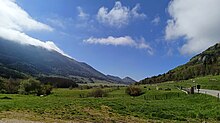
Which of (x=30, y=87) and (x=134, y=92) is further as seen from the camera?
(x=30, y=87)

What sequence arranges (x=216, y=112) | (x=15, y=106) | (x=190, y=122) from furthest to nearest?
(x=216, y=112) → (x=15, y=106) → (x=190, y=122)

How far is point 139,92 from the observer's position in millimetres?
97062

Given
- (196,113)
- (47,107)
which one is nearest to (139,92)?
(196,113)

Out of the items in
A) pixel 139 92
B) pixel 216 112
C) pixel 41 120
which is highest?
pixel 139 92

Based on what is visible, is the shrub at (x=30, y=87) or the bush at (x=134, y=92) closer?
the bush at (x=134, y=92)

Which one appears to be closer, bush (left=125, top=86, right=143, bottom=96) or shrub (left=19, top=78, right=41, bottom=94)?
bush (left=125, top=86, right=143, bottom=96)

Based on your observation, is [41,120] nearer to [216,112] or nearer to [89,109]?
[89,109]

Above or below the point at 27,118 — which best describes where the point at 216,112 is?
above

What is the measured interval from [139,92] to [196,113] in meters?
54.3

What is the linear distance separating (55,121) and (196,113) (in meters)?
21.5

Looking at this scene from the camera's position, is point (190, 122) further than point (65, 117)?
Yes

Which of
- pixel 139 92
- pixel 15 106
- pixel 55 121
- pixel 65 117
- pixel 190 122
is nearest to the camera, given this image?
pixel 55 121

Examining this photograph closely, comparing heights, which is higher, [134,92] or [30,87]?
[30,87]

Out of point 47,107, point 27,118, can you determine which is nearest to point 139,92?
point 47,107
